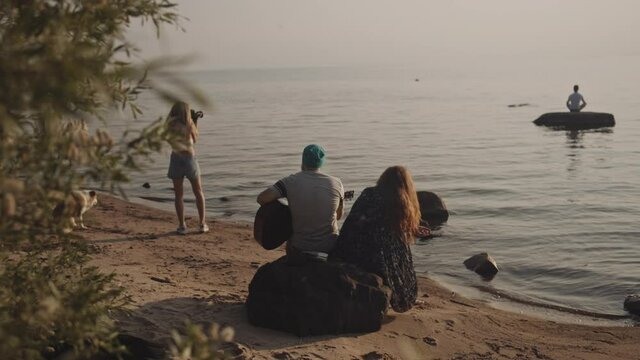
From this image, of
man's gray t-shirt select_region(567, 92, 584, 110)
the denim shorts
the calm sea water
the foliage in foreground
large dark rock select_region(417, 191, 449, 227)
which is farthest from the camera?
man's gray t-shirt select_region(567, 92, 584, 110)

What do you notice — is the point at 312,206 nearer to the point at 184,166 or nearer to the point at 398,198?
the point at 398,198

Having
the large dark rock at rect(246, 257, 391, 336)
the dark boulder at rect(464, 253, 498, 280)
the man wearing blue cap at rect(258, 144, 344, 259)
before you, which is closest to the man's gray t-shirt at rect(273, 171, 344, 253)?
the man wearing blue cap at rect(258, 144, 344, 259)

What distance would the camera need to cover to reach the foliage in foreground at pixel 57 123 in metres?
2.42

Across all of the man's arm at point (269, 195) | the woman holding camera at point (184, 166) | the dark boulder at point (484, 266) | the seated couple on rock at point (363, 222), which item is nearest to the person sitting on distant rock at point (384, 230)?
the seated couple on rock at point (363, 222)

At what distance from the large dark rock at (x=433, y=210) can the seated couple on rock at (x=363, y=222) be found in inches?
325

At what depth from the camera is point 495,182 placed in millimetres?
21406

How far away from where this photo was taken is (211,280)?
29.1ft

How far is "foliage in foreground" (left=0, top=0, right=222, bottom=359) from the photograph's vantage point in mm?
2424

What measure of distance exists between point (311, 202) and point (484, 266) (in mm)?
5660

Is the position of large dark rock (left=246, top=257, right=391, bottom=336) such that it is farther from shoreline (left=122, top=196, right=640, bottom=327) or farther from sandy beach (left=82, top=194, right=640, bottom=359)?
shoreline (left=122, top=196, right=640, bottom=327)

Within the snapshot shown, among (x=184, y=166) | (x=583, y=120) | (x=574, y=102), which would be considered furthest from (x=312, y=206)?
(x=583, y=120)

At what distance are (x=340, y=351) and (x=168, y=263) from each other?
418 centimetres

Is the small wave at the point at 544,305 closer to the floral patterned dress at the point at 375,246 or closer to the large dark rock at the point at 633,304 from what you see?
the large dark rock at the point at 633,304

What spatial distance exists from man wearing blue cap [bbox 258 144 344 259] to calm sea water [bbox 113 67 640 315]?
1.15 m
